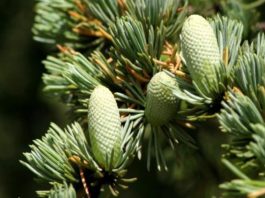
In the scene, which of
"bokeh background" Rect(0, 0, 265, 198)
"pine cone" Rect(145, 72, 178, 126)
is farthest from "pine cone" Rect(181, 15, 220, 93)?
"bokeh background" Rect(0, 0, 265, 198)

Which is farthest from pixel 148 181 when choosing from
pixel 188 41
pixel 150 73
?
pixel 188 41

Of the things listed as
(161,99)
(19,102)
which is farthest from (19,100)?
(161,99)

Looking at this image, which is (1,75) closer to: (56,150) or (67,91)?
(67,91)

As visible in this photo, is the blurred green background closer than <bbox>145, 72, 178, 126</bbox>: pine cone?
No

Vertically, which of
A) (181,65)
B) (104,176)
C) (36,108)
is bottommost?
(36,108)

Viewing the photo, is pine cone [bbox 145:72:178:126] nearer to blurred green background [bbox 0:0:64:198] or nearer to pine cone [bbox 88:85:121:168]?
pine cone [bbox 88:85:121:168]

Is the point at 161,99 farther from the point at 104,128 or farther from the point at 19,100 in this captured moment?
the point at 19,100

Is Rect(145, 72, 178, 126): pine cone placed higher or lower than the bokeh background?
higher

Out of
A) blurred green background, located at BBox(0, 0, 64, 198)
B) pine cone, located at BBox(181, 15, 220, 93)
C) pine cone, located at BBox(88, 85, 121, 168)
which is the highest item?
pine cone, located at BBox(181, 15, 220, 93)
